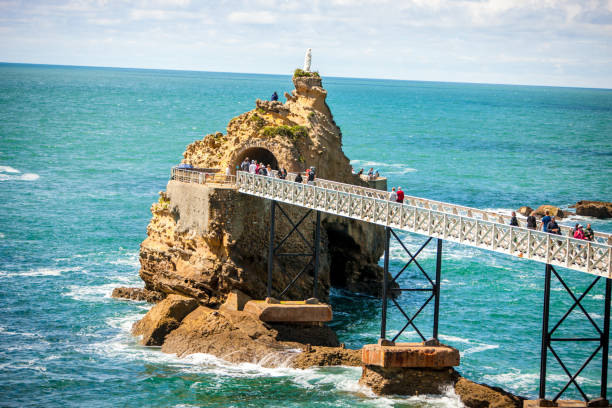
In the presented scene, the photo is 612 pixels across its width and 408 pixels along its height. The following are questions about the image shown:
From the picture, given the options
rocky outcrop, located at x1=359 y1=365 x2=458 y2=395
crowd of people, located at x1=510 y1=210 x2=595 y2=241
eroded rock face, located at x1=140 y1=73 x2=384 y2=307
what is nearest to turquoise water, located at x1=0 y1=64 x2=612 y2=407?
rocky outcrop, located at x1=359 y1=365 x2=458 y2=395

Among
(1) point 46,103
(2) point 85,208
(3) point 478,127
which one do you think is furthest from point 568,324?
(1) point 46,103

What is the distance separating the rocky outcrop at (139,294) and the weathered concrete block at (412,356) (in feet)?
52.9

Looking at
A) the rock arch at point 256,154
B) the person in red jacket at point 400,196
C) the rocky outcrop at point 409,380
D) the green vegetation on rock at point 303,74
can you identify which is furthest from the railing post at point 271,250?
the green vegetation on rock at point 303,74

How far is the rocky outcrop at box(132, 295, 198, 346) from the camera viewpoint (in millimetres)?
39844

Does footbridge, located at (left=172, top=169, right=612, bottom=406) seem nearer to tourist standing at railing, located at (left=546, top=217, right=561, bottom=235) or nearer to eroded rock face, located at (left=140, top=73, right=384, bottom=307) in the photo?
tourist standing at railing, located at (left=546, top=217, right=561, bottom=235)

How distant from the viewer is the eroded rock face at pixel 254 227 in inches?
1711

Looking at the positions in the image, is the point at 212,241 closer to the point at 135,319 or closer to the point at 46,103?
the point at 135,319

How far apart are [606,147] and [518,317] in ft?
296

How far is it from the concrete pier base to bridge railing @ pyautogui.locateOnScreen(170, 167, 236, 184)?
14.1m

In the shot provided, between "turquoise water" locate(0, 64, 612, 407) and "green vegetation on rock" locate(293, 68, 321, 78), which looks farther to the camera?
"green vegetation on rock" locate(293, 68, 321, 78)

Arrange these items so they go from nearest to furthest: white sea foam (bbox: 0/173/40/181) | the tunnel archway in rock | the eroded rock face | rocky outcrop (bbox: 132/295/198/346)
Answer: rocky outcrop (bbox: 132/295/198/346) → the eroded rock face → the tunnel archway in rock → white sea foam (bbox: 0/173/40/181)

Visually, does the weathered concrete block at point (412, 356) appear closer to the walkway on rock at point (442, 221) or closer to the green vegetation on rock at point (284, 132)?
the walkway on rock at point (442, 221)

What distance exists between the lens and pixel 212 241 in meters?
43.7

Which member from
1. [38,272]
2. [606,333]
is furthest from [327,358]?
[38,272]
